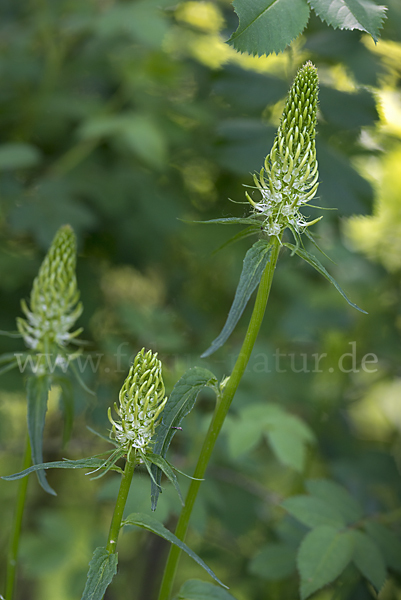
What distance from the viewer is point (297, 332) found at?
1812 millimetres

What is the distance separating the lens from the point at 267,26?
63 cm

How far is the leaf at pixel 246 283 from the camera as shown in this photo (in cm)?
54

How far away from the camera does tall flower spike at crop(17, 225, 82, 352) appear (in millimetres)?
749

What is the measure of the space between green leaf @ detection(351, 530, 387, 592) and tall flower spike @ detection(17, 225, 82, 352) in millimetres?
700

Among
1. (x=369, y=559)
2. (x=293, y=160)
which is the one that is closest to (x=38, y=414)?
(x=293, y=160)

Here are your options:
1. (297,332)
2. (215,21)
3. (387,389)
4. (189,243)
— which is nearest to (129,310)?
(189,243)

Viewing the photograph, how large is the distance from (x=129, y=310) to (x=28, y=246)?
41 cm

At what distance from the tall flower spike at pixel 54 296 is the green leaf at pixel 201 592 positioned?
0.39 metres

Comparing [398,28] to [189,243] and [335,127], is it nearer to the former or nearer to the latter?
[335,127]

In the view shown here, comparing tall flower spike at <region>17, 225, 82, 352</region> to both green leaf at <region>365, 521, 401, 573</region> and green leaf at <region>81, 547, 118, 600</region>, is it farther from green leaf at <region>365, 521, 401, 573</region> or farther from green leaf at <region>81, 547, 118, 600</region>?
green leaf at <region>365, 521, 401, 573</region>

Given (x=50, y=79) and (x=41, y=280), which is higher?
(x=50, y=79)

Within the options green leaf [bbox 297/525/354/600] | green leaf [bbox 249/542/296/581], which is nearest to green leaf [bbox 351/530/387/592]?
green leaf [bbox 297/525/354/600]

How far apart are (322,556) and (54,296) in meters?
0.68

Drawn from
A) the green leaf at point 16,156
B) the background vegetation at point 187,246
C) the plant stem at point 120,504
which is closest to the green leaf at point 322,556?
the background vegetation at point 187,246
